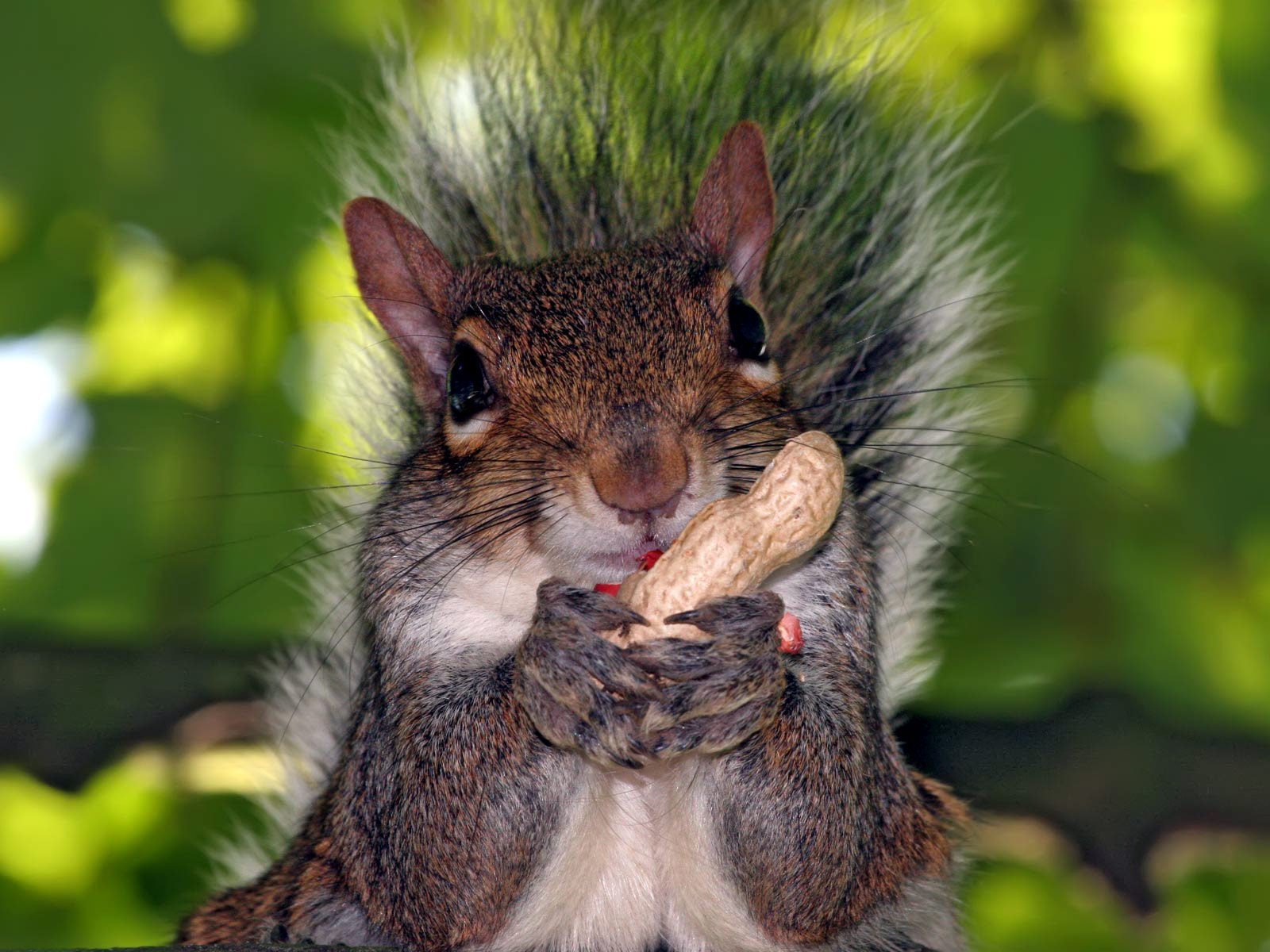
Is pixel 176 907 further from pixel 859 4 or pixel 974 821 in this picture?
pixel 859 4

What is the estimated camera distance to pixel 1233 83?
2850 millimetres

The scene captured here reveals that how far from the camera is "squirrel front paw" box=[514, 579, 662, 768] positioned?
160 cm

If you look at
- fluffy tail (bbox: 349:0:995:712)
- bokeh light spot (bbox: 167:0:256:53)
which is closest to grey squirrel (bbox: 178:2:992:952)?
fluffy tail (bbox: 349:0:995:712)

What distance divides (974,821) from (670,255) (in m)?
1.22

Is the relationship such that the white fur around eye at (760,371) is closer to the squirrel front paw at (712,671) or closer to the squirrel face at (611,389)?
the squirrel face at (611,389)

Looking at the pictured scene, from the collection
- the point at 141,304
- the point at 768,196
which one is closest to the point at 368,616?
the point at 768,196

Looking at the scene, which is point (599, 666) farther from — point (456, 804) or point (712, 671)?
point (456, 804)

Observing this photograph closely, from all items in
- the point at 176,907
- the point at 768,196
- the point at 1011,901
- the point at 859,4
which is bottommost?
the point at 176,907

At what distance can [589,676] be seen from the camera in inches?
63.1

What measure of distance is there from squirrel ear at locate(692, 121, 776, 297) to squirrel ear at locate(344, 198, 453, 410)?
44 cm

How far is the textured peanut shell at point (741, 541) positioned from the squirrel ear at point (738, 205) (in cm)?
58

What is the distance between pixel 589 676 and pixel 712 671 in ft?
0.49

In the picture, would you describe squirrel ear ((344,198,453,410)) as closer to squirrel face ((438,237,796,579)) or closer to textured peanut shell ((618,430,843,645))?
squirrel face ((438,237,796,579))

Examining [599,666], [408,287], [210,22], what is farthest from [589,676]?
[210,22]
